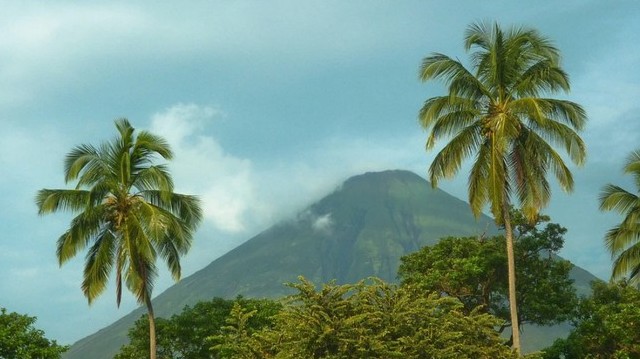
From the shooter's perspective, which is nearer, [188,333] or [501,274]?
[188,333]

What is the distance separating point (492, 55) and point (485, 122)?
2494 millimetres

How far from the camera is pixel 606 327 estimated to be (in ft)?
123

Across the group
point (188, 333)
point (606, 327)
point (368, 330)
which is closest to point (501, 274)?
point (606, 327)

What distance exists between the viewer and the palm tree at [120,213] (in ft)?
102

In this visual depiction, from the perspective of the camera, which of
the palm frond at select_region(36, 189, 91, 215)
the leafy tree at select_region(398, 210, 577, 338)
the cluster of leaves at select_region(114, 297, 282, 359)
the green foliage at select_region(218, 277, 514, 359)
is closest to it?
the green foliage at select_region(218, 277, 514, 359)

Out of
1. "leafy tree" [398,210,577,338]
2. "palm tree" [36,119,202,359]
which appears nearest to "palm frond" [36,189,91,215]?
"palm tree" [36,119,202,359]

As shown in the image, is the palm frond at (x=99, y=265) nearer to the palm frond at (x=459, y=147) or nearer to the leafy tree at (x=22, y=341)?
the leafy tree at (x=22, y=341)

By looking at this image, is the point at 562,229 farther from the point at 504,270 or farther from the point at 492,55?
the point at 492,55

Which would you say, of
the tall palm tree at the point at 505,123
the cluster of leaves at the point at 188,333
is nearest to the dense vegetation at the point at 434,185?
the tall palm tree at the point at 505,123

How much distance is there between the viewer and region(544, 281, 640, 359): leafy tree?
36250mm

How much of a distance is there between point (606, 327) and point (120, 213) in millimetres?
21576

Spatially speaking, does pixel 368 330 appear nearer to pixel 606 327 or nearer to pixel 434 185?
pixel 434 185

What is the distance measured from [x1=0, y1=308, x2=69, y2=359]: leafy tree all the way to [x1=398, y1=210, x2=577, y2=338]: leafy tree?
2045 centimetres

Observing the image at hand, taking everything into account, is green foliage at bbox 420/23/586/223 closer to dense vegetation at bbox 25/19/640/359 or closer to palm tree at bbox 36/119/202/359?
dense vegetation at bbox 25/19/640/359
